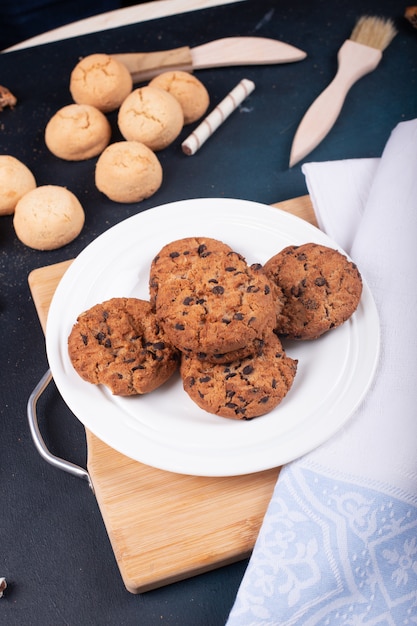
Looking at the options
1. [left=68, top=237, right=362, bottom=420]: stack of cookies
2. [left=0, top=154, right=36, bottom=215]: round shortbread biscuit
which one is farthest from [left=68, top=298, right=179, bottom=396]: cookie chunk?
[left=0, top=154, right=36, bottom=215]: round shortbread biscuit

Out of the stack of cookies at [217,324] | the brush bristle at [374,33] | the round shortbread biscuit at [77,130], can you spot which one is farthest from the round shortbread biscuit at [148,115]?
the brush bristle at [374,33]

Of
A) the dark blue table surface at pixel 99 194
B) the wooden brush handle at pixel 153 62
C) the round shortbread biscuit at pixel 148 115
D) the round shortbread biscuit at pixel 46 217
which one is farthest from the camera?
the wooden brush handle at pixel 153 62

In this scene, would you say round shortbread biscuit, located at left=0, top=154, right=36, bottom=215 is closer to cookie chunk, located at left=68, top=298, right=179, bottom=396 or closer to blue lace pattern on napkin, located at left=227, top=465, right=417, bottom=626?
cookie chunk, located at left=68, top=298, right=179, bottom=396

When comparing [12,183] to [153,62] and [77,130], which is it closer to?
[77,130]

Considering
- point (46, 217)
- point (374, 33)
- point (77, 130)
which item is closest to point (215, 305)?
point (46, 217)

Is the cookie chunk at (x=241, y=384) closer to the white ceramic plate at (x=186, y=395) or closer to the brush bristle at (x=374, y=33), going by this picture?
the white ceramic plate at (x=186, y=395)

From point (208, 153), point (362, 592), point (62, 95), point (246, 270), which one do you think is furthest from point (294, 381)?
point (62, 95)
